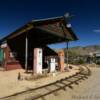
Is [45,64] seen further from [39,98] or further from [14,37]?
[39,98]

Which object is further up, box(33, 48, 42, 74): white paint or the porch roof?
the porch roof

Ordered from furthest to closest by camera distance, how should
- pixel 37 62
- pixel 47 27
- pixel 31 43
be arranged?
pixel 31 43 < pixel 47 27 < pixel 37 62

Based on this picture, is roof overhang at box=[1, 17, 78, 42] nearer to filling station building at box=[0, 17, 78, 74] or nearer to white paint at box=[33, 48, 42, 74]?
filling station building at box=[0, 17, 78, 74]

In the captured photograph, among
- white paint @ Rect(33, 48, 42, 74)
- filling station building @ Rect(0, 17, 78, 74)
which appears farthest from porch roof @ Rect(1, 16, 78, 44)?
white paint @ Rect(33, 48, 42, 74)

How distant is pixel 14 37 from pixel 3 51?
2.05 meters

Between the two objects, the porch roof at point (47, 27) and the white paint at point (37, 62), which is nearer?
the white paint at point (37, 62)

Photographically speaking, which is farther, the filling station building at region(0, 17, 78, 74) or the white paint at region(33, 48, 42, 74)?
the filling station building at region(0, 17, 78, 74)

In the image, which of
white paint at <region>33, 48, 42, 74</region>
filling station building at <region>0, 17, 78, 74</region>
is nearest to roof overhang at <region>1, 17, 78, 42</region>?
filling station building at <region>0, 17, 78, 74</region>

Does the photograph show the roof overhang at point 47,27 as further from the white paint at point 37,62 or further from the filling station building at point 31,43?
the white paint at point 37,62

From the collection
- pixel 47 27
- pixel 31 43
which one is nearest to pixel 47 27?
pixel 47 27

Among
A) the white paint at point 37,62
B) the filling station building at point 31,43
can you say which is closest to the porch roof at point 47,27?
the filling station building at point 31,43

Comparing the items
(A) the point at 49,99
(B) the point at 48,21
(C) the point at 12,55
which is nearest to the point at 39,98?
(A) the point at 49,99

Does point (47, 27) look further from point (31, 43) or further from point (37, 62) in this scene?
point (31, 43)

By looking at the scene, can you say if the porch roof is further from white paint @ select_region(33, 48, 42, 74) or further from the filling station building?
white paint @ select_region(33, 48, 42, 74)
